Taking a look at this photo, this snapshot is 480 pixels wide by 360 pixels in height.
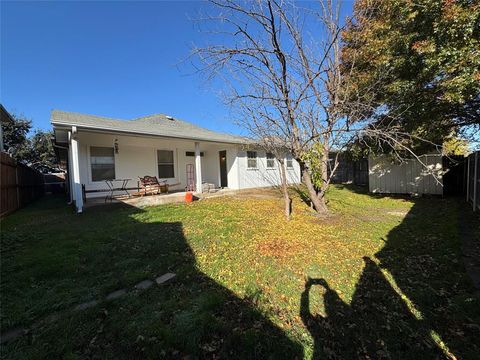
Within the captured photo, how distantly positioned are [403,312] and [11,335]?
3.92 m

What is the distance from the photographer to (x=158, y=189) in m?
10.3

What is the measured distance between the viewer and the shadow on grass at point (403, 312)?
2.18 meters

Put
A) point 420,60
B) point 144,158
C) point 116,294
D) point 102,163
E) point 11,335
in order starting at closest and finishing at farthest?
point 11,335
point 116,294
point 420,60
point 102,163
point 144,158

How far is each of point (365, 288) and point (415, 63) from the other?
641 centimetres

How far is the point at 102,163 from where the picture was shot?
Answer: 10219mm

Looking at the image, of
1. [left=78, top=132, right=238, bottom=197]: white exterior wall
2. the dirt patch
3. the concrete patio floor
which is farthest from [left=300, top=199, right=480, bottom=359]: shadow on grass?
[left=78, top=132, right=238, bottom=197]: white exterior wall

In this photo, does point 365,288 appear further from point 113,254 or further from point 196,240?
point 113,254

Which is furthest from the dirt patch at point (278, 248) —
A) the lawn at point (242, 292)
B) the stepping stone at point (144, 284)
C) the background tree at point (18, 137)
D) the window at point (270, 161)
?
the background tree at point (18, 137)

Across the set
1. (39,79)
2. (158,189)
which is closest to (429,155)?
(158,189)

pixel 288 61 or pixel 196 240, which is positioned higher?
pixel 288 61

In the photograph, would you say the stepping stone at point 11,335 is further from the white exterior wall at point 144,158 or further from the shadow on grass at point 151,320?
the white exterior wall at point 144,158

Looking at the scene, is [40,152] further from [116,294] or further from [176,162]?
[116,294]

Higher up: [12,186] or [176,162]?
[176,162]

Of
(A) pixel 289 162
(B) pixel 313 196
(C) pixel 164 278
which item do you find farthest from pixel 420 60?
(A) pixel 289 162
